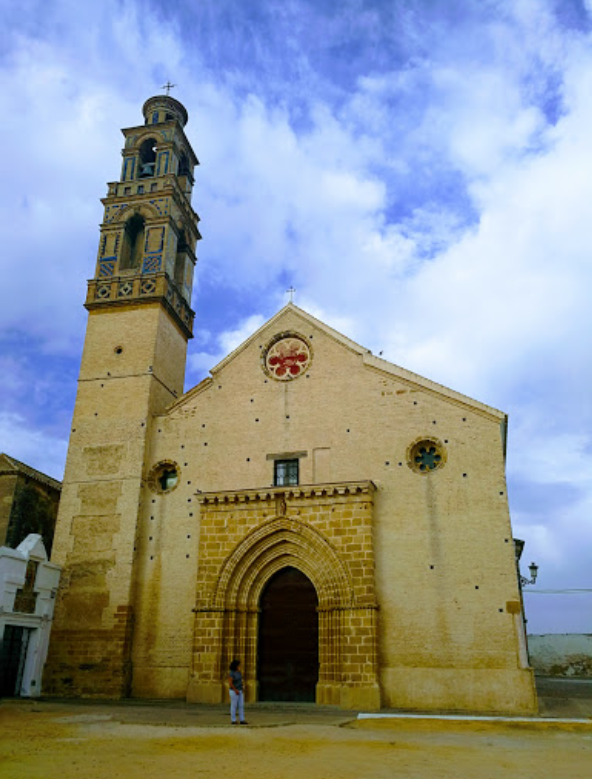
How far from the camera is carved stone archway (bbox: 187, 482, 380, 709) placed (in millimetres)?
15141

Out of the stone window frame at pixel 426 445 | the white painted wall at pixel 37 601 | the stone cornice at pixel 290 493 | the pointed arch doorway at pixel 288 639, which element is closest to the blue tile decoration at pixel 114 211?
the stone cornice at pixel 290 493

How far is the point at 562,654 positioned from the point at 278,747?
30.8 metres

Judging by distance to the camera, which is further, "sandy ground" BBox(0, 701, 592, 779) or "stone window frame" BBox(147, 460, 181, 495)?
"stone window frame" BBox(147, 460, 181, 495)

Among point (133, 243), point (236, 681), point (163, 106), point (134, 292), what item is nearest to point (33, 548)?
point (236, 681)

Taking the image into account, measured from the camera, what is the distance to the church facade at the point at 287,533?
1511 centimetres

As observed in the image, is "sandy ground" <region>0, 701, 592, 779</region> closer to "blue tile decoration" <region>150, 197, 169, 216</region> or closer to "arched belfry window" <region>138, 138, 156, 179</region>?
"blue tile decoration" <region>150, 197, 169, 216</region>

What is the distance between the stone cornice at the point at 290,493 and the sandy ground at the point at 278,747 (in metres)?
5.32

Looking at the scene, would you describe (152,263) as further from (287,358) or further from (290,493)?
(290,493)

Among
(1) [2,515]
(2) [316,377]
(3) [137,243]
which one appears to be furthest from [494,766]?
(3) [137,243]

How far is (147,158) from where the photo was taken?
84.4ft

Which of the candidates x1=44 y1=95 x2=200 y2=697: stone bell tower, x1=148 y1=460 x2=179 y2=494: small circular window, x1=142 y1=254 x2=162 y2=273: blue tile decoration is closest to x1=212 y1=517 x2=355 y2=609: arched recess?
x1=44 y1=95 x2=200 y2=697: stone bell tower

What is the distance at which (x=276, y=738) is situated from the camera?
965 centimetres

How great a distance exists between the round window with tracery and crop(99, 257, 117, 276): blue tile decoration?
7.08 metres

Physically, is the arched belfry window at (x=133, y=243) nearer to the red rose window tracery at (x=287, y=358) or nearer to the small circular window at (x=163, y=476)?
the red rose window tracery at (x=287, y=358)
